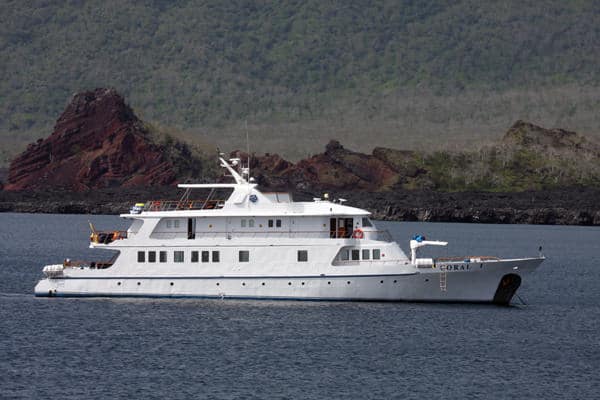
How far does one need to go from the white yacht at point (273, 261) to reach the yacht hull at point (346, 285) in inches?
2.1

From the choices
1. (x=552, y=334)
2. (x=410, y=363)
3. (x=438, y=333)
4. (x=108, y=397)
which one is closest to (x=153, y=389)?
(x=108, y=397)

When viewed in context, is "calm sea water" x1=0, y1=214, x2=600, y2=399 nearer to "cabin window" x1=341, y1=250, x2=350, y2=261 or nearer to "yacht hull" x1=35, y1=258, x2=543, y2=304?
"yacht hull" x1=35, y1=258, x2=543, y2=304

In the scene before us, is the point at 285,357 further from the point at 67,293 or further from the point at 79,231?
the point at 79,231

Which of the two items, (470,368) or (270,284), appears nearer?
(470,368)

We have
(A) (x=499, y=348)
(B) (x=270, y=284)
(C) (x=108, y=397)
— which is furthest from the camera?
(B) (x=270, y=284)

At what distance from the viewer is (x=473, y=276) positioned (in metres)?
56.7

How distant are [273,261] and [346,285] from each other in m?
4.05

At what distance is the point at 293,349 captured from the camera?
155ft

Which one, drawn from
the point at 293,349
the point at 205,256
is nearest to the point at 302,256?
the point at 205,256

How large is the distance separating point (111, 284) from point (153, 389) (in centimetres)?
1813

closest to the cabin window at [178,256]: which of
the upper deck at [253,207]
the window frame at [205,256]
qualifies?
the window frame at [205,256]

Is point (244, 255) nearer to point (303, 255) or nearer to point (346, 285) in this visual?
point (303, 255)

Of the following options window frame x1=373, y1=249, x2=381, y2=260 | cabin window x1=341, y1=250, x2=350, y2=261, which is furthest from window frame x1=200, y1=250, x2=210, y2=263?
window frame x1=373, y1=249, x2=381, y2=260

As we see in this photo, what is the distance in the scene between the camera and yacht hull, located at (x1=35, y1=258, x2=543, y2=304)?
182 feet
